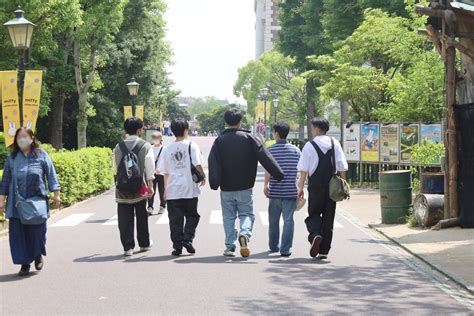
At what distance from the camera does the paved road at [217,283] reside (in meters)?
6.90

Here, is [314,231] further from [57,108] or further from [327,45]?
[327,45]

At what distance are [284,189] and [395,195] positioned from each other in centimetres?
488

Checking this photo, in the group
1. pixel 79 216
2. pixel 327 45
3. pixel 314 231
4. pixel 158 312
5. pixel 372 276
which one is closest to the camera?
pixel 158 312

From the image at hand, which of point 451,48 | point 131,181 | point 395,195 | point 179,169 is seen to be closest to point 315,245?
point 179,169

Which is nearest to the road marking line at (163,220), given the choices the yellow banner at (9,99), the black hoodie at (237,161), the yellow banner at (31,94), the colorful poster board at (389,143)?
the yellow banner at (31,94)

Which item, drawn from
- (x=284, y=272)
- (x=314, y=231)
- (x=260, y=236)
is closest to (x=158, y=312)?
(x=284, y=272)

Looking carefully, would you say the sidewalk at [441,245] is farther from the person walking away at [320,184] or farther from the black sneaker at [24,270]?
the black sneaker at [24,270]

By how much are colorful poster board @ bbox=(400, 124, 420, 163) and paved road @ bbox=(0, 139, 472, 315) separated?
1221 cm

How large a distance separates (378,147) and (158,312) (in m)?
19.4

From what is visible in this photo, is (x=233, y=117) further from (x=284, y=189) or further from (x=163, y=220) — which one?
(x=163, y=220)

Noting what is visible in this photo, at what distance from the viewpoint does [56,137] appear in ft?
124

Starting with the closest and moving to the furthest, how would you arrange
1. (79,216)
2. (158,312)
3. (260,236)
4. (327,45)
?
(158,312)
(260,236)
(79,216)
(327,45)

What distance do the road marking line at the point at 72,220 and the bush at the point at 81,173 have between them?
1620 millimetres

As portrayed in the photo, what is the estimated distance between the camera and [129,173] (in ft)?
32.6
